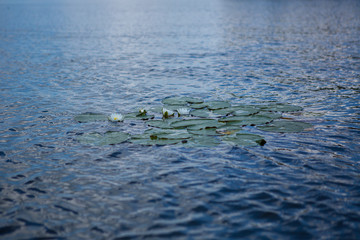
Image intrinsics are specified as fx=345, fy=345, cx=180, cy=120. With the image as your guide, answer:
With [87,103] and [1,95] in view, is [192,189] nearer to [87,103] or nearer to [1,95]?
[87,103]

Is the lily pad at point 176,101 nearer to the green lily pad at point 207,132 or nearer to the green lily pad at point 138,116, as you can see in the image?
the green lily pad at point 138,116

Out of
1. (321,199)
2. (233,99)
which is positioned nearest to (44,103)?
(233,99)

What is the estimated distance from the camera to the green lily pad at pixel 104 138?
7.66 meters

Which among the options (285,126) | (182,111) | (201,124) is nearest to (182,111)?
(182,111)

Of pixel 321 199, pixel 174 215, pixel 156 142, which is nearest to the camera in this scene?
pixel 174 215

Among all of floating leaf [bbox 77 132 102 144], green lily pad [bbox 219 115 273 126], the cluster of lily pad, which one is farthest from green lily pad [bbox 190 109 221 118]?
floating leaf [bbox 77 132 102 144]

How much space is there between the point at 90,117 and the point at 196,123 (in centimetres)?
303

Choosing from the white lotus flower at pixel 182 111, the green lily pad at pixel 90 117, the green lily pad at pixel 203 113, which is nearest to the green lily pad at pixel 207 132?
the green lily pad at pixel 203 113

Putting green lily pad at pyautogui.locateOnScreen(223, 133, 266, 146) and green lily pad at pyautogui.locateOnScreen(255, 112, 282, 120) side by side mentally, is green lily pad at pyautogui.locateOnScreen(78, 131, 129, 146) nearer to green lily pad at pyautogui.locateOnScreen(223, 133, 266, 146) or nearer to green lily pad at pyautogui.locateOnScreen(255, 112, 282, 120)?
green lily pad at pyautogui.locateOnScreen(223, 133, 266, 146)

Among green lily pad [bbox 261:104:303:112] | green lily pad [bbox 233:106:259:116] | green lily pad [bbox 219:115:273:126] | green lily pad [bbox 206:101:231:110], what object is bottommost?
green lily pad [bbox 219:115:273:126]

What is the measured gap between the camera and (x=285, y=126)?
323 inches

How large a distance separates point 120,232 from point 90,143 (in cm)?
341

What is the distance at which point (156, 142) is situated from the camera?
754 centimetres

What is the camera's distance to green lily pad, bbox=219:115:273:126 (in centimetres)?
845
